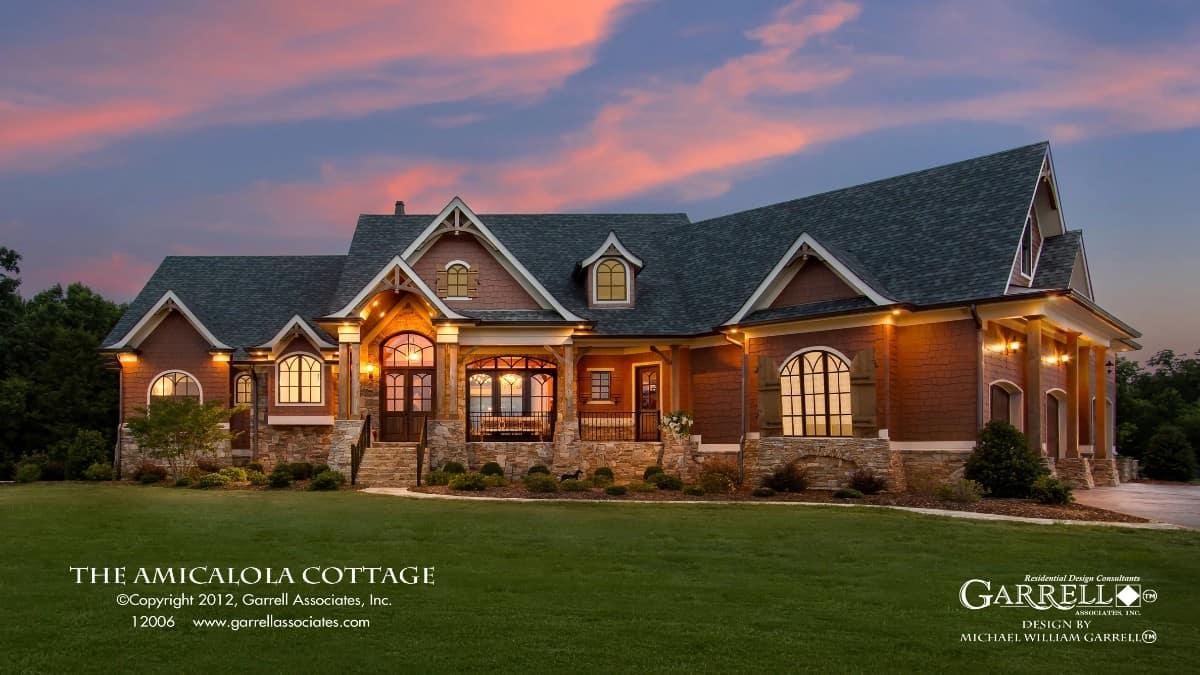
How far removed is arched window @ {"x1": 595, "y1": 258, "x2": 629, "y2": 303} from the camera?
28734 mm

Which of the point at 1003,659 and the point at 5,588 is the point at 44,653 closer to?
the point at 5,588

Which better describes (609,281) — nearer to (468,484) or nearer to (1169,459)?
(468,484)

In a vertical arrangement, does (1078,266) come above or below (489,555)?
above

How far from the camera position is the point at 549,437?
27953mm

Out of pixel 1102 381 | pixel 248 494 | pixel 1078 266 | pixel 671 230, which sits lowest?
pixel 248 494

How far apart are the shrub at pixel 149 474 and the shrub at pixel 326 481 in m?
6.33

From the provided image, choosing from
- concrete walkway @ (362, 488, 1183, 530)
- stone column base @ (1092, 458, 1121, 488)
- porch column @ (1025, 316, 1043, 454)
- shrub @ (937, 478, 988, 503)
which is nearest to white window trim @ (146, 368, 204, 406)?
concrete walkway @ (362, 488, 1183, 530)

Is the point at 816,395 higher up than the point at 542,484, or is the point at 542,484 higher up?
the point at 816,395

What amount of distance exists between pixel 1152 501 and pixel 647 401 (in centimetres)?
1347

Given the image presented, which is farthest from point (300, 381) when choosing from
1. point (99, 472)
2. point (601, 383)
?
point (601, 383)

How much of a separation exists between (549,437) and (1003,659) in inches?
840

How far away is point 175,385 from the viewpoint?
2981cm

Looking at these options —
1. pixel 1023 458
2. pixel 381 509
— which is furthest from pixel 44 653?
pixel 1023 458

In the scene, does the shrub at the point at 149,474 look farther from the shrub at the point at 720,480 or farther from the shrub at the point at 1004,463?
the shrub at the point at 1004,463
